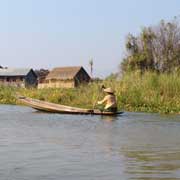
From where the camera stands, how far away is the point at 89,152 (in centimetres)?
942

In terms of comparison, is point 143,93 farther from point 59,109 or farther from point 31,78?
point 31,78

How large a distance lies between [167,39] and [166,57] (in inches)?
71.3

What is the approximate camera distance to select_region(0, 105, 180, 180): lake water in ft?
24.0

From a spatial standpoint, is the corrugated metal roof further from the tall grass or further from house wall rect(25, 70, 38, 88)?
the tall grass

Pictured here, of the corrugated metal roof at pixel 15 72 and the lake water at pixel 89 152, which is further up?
the corrugated metal roof at pixel 15 72

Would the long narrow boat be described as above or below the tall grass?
below

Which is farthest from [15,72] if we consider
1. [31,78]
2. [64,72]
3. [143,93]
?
[143,93]

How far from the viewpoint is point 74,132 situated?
13.4 m

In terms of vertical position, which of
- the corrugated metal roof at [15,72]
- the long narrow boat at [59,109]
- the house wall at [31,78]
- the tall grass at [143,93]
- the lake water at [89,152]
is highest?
the corrugated metal roof at [15,72]

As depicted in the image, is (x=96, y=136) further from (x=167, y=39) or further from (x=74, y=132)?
(x=167, y=39)

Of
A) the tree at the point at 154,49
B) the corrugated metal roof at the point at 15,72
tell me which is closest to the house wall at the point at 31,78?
the corrugated metal roof at the point at 15,72

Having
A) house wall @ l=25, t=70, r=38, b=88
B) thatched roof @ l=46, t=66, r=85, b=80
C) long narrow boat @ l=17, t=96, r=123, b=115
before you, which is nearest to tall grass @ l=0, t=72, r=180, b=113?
Result: long narrow boat @ l=17, t=96, r=123, b=115

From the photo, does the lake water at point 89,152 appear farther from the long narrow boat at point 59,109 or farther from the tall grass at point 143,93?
the tall grass at point 143,93

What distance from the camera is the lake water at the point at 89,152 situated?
730 centimetres
